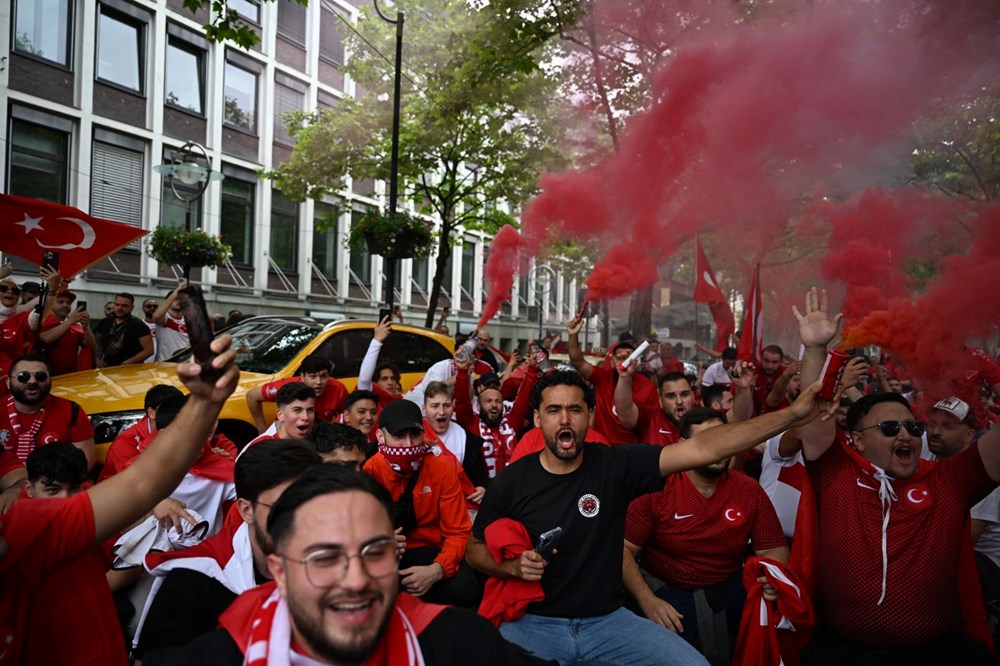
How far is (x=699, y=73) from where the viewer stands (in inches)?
334

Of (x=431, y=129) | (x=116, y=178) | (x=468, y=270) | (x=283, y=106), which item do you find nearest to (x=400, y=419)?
(x=431, y=129)

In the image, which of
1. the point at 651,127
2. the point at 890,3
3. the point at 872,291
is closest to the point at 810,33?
the point at 890,3

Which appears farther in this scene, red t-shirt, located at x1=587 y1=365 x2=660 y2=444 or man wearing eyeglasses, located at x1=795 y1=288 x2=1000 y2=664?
red t-shirt, located at x1=587 y1=365 x2=660 y2=444

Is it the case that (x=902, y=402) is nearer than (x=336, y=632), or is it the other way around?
(x=336, y=632)

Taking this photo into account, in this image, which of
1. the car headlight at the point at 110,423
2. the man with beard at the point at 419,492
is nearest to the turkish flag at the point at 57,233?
the car headlight at the point at 110,423

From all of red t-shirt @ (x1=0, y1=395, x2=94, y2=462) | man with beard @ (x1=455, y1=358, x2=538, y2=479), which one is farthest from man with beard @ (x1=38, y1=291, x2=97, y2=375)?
man with beard @ (x1=455, y1=358, x2=538, y2=479)

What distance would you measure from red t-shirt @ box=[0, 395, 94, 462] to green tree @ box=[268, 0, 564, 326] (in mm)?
9907

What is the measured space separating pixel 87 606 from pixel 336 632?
116 cm

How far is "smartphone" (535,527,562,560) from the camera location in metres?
3.08

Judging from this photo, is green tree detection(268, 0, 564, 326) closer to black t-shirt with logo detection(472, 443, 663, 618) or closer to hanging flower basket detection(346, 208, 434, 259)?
hanging flower basket detection(346, 208, 434, 259)

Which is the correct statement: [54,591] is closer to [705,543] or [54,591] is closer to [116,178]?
[705,543]

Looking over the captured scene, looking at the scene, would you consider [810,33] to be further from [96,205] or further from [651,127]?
[96,205]

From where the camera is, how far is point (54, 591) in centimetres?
238

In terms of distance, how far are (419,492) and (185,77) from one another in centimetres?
2042
